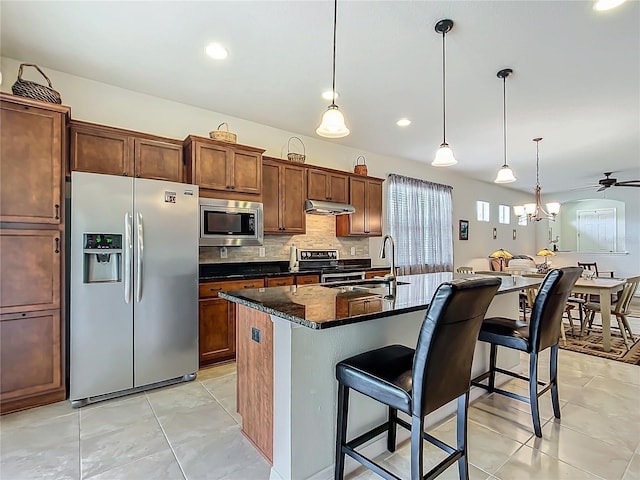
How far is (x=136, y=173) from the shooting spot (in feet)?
10.3

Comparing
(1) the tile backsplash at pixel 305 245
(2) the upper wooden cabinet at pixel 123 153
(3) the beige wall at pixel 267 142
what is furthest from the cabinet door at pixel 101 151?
(1) the tile backsplash at pixel 305 245

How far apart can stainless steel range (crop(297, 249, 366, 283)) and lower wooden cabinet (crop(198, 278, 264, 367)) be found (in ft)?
4.02

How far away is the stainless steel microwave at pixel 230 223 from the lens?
11.3 ft

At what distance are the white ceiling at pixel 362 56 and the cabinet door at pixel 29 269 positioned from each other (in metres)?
1.55

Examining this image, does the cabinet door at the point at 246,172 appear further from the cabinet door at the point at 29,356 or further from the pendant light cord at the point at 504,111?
the pendant light cord at the point at 504,111

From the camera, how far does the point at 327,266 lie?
15.9 feet

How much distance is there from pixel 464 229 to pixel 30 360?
24.2ft

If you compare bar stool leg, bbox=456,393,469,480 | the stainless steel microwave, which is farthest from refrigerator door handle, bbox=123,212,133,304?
bar stool leg, bbox=456,393,469,480

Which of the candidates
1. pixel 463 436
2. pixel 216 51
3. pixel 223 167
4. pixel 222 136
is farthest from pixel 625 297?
pixel 216 51

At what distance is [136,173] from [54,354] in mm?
1646

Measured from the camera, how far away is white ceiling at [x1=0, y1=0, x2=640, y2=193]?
7.43 ft

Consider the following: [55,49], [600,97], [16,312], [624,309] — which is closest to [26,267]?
[16,312]

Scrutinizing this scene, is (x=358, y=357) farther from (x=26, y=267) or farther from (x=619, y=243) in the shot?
(x=619, y=243)

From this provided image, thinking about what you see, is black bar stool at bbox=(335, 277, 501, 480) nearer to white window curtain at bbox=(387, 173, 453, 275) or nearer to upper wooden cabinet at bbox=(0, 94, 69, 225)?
upper wooden cabinet at bbox=(0, 94, 69, 225)
